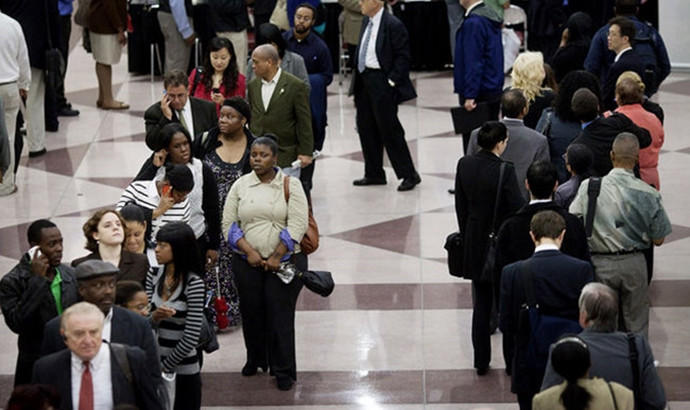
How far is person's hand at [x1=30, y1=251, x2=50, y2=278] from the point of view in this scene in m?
7.15

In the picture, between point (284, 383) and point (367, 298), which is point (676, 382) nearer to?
point (284, 383)

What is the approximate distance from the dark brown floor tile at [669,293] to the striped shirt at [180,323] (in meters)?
3.95

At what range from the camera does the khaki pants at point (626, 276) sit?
8.13 m

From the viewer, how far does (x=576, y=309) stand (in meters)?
6.98

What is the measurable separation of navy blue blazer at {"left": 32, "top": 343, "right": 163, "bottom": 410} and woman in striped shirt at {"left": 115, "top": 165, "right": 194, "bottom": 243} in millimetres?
2426

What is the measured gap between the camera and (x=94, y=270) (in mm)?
6508

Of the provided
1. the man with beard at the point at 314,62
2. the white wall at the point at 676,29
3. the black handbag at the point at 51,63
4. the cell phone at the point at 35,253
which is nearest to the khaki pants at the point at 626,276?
the cell phone at the point at 35,253

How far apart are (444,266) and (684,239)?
80.2 inches

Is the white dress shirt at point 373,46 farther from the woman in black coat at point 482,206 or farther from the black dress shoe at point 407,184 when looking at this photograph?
the woman in black coat at point 482,206

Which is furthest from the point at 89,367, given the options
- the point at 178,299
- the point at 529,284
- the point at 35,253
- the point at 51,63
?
the point at 51,63

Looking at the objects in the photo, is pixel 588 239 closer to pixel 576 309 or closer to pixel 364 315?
pixel 576 309

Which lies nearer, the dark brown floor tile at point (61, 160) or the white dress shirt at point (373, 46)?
the white dress shirt at point (373, 46)

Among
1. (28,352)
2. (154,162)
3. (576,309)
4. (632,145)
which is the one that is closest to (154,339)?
(28,352)

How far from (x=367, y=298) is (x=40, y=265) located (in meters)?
3.56
